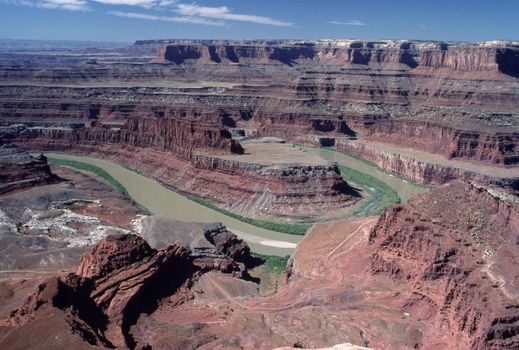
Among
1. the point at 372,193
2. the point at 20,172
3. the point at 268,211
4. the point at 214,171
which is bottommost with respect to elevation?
the point at 268,211

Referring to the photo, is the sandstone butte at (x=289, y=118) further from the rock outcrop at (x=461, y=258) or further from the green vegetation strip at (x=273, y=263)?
the rock outcrop at (x=461, y=258)

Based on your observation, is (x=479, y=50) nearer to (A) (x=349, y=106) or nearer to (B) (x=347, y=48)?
(A) (x=349, y=106)

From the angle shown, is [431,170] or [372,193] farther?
[431,170]

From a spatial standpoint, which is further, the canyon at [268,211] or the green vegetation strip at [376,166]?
the green vegetation strip at [376,166]

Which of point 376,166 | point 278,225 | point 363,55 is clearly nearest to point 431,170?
point 376,166

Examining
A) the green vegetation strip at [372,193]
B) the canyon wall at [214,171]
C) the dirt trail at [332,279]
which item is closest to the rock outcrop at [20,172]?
the canyon wall at [214,171]

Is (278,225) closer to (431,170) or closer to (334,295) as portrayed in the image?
(334,295)
